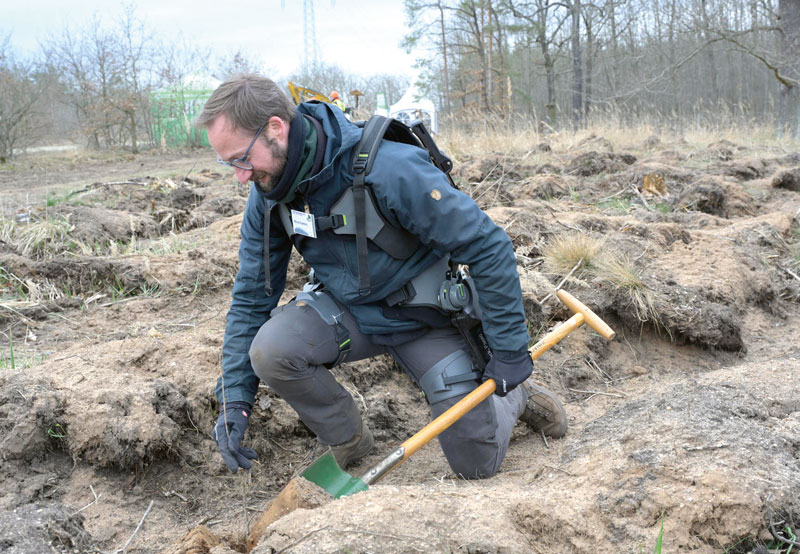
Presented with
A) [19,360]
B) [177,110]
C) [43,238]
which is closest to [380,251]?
[19,360]

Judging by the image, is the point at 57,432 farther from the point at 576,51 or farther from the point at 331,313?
the point at 576,51

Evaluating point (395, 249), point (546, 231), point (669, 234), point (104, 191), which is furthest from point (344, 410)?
point (104, 191)

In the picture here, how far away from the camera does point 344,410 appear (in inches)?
105

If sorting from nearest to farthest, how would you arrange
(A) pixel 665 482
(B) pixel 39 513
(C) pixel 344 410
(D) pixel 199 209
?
(A) pixel 665 482 < (B) pixel 39 513 < (C) pixel 344 410 < (D) pixel 199 209

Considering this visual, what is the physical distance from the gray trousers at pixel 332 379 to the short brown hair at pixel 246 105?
2.59 ft

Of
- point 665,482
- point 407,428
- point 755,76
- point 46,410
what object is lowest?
point 407,428

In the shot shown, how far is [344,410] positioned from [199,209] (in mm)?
4340

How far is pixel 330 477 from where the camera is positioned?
238 centimetres

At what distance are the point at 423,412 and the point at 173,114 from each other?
1840 centimetres

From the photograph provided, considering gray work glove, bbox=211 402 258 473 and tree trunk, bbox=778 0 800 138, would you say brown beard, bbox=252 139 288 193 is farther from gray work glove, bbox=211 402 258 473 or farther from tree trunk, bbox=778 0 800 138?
tree trunk, bbox=778 0 800 138

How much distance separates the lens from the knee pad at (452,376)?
2.50 metres

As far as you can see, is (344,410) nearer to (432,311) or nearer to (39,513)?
(432,311)

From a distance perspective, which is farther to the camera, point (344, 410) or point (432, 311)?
point (344, 410)

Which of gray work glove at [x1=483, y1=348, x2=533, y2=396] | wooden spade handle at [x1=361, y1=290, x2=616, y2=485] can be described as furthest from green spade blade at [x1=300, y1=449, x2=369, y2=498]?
gray work glove at [x1=483, y1=348, x2=533, y2=396]
